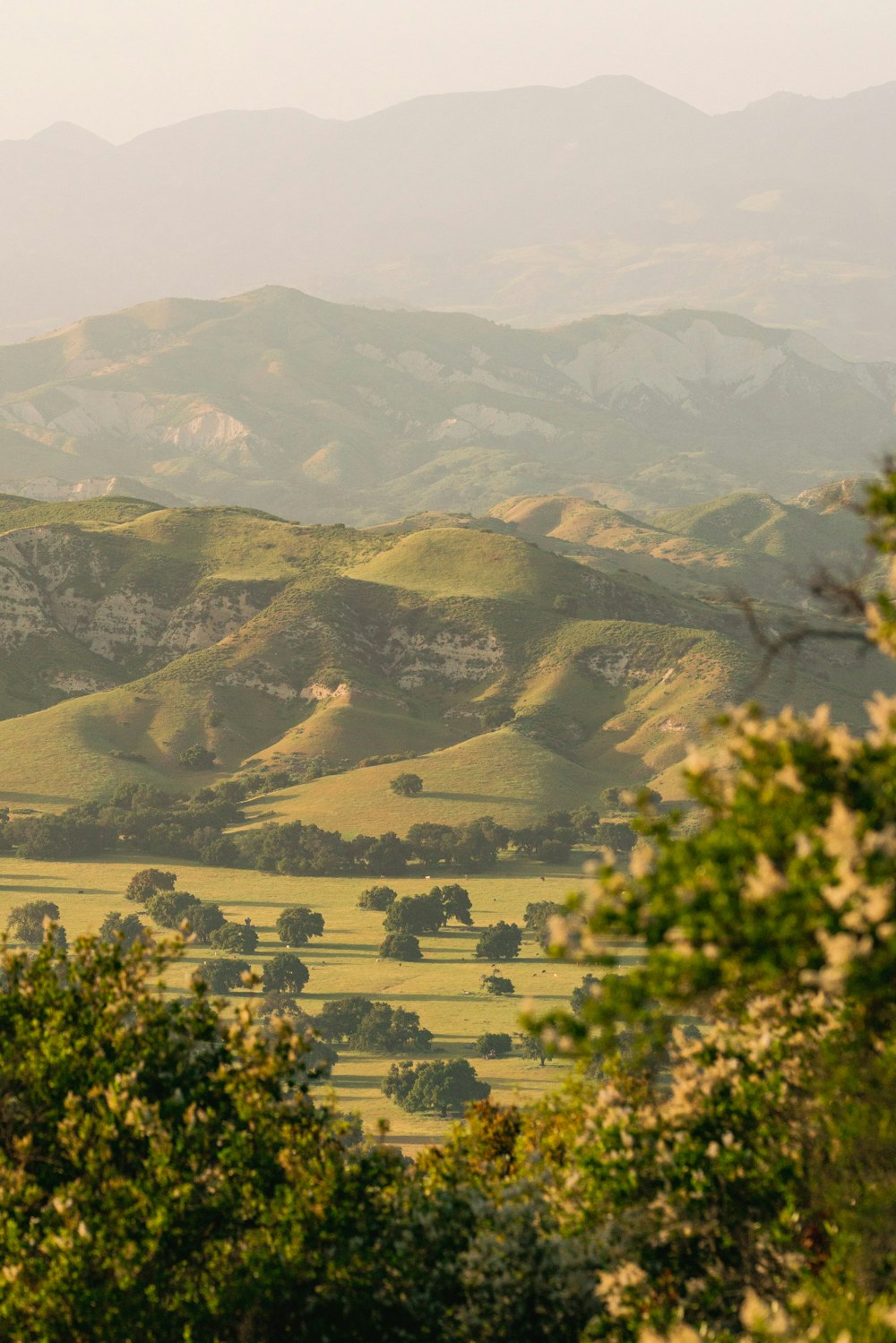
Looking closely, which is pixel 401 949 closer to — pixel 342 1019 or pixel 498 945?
pixel 498 945

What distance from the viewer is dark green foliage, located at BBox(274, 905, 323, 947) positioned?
129 meters

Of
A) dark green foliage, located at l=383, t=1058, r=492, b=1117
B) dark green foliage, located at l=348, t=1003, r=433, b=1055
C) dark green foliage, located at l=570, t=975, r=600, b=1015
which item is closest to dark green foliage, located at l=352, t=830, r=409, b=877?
dark green foliage, located at l=570, t=975, r=600, b=1015

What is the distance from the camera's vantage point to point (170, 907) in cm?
13462

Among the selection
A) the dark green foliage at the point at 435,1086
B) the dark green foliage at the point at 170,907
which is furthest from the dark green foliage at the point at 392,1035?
the dark green foliage at the point at 170,907

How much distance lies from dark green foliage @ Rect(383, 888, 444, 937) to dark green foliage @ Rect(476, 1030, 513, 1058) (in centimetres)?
2833

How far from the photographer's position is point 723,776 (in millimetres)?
14141

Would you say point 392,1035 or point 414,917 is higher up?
point 392,1035

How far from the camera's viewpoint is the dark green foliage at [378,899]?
141125mm

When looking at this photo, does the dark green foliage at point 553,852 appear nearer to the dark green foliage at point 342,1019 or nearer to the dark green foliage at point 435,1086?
the dark green foliage at point 342,1019

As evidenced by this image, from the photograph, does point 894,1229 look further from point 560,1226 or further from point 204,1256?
point 204,1256

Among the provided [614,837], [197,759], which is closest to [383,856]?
[614,837]

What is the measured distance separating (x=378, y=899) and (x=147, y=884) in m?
21.3

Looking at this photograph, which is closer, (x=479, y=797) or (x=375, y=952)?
(x=375, y=952)

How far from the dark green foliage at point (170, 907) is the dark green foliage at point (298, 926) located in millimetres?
8243
